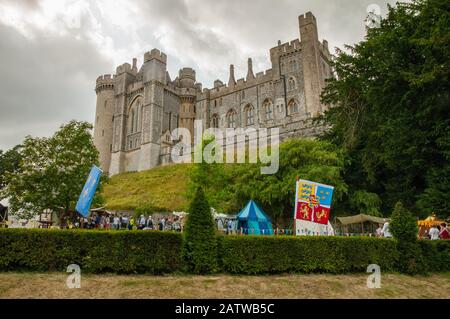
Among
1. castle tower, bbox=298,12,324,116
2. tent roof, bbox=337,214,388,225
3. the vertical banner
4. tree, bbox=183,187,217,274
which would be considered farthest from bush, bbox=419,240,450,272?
castle tower, bbox=298,12,324,116

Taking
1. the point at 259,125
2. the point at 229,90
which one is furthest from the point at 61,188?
the point at 229,90

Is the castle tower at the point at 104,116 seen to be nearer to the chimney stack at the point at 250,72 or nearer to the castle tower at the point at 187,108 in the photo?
→ the castle tower at the point at 187,108

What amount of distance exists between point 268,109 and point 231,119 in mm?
7656

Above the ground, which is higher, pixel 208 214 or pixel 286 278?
pixel 208 214

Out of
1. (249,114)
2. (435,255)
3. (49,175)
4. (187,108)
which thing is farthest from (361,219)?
(187,108)

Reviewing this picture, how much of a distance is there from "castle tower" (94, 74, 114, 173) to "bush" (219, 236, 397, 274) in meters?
58.6

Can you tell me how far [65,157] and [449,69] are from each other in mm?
21987

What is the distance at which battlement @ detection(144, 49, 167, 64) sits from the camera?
63037 mm

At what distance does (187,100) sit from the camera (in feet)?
219

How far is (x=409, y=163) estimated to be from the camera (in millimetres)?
17500

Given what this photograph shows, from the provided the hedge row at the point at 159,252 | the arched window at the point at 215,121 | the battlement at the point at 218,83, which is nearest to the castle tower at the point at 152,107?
the arched window at the point at 215,121

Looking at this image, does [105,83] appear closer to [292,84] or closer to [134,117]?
[134,117]

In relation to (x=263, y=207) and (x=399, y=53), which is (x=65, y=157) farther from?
(x=399, y=53)

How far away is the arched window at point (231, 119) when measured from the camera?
2434 inches
